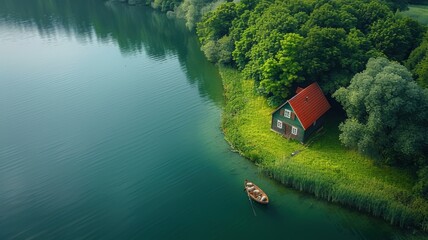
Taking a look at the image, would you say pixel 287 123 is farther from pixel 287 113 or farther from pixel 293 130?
pixel 287 113

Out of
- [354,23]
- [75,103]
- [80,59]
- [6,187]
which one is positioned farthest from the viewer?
[80,59]

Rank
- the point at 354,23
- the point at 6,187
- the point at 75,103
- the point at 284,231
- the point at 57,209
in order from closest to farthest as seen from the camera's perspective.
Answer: the point at 284,231, the point at 57,209, the point at 6,187, the point at 354,23, the point at 75,103

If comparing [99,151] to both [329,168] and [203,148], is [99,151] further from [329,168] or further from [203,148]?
[329,168]

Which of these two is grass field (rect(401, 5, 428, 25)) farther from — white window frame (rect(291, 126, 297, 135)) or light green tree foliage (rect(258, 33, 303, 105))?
white window frame (rect(291, 126, 297, 135))

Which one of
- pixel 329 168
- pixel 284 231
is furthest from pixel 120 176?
pixel 329 168

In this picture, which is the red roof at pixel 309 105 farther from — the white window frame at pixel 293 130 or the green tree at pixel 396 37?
the green tree at pixel 396 37

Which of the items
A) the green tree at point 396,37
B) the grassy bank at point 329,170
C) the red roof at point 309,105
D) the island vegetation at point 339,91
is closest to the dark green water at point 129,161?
the grassy bank at point 329,170

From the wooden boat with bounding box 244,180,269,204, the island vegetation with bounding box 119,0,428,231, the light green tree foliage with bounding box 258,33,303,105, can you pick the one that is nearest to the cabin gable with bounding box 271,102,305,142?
the island vegetation with bounding box 119,0,428,231
